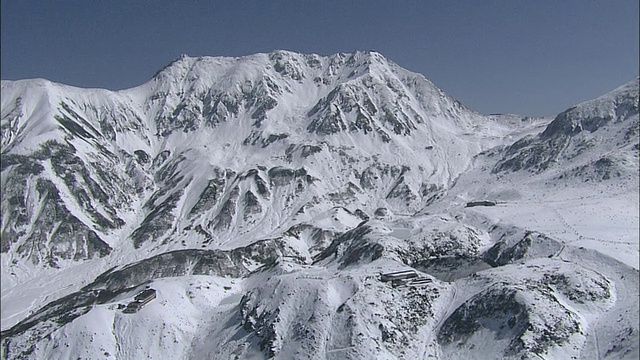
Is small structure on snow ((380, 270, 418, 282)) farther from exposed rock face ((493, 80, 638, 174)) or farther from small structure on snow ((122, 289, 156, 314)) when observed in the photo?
exposed rock face ((493, 80, 638, 174))

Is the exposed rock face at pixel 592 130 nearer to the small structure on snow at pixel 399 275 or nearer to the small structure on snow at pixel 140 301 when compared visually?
the small structure on snow at pixel 399 275

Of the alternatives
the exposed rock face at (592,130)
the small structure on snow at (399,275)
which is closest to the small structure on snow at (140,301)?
the small structure on snow at (399,275)

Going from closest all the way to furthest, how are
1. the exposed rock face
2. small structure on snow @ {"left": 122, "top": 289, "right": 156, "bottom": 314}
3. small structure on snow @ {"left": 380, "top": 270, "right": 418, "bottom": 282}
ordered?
small structure on snow @ {"left": 380, "top": 270, "right": 418, "bottom": 282} → small structure on snow @ {"left": 122, "top": 289, "right": 156, "bottom": 314} → the exposed rock face

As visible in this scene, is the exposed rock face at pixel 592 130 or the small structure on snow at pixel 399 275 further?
the exposed rock face at pixel 592 130

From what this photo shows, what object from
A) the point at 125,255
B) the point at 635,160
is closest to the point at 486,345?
the point at 635,160

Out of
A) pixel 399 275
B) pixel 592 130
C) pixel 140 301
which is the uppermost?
pixel 592 130

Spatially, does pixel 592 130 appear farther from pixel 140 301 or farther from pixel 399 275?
pixel 140 301

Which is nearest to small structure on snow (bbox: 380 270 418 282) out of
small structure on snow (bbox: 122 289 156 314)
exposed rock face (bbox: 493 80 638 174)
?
small structure on snow (bbox: 122 289 156 314)

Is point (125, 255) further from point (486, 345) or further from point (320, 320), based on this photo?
point (486, 345)

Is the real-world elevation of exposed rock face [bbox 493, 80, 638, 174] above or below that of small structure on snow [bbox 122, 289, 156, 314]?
above

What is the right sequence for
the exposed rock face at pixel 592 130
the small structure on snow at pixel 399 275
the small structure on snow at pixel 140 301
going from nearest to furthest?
the small structure on snow at pixel 399 275 < the small structure on snow at pixel 140 301 < the exposed rock face at pixel 592 130

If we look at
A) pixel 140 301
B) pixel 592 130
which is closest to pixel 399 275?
pixel 140 301

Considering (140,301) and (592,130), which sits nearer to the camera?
(140,301)
